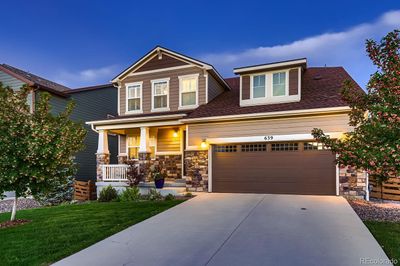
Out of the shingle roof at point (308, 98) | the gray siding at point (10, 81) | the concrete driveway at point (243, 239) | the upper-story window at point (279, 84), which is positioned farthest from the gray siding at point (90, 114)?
the upper-story window at point (279, 84)

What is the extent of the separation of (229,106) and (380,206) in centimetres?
700

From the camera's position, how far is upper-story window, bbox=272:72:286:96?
Result: 11336 mm

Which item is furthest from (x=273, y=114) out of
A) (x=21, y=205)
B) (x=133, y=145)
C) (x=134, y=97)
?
(x=21, y=205)

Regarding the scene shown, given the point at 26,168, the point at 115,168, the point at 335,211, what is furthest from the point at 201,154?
the point at 26,168

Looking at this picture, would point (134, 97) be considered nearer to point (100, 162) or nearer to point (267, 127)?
point (100, 162)

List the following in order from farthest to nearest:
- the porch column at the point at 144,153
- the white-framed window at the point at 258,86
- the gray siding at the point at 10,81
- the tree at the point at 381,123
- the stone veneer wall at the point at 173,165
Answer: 1. the gray siding at the point at 10,81
2. the stone veneer wall at the point at 173,165
3. the porch column at the point at 144,153
4. the white-framed window at the point at 258,86
5. the tree at the point at 381,123

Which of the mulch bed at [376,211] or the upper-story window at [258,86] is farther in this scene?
the upper-story window at [258,86]

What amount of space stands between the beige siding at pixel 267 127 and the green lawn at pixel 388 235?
168 inches

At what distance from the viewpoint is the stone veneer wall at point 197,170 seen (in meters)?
11.6

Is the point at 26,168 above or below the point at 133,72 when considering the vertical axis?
below

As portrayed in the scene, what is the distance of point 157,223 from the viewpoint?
659cm

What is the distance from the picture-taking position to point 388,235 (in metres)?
5.27

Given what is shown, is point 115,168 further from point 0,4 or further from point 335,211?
point 0,4
